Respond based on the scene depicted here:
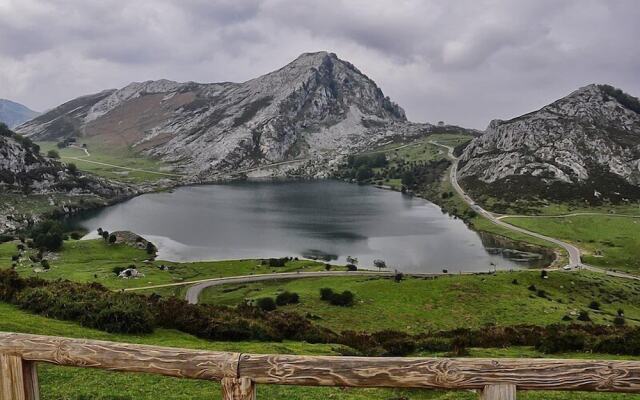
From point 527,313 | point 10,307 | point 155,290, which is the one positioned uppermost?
point 10,307

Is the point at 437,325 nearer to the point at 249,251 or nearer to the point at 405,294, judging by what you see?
the point at 405,294

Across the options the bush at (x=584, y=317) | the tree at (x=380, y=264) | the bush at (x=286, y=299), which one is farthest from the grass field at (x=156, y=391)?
the tree at (x=380, y=264)

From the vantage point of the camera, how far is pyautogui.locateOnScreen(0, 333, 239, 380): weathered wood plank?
7055 mm

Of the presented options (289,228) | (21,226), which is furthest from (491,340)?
(21,226)

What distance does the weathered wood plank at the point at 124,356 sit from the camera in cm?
705

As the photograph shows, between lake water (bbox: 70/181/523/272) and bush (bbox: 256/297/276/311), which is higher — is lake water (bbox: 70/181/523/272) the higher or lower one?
the higher one

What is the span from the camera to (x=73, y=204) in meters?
196

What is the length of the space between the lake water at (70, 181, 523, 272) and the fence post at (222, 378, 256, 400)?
103262 millimetres

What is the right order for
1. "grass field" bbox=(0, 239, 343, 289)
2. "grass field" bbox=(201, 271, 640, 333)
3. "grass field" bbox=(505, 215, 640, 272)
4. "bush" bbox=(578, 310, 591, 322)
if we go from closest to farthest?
"grass field" bbox=(201, 271, 640, 333) → "bush" bbox=(578, 310, 591, 322) → "grass field" bbox=(0, 239, 343, 289) → "grass field" bbox=(505, 215, 640, 272)

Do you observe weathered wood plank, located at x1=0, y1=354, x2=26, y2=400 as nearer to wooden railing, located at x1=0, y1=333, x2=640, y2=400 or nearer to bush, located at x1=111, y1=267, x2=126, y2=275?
wooden railing, located at x1=0, y1=333, x2=640, y2=400

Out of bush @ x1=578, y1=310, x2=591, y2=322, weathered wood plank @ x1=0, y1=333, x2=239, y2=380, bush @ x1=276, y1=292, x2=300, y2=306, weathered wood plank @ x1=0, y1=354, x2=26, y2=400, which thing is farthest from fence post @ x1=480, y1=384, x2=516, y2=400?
bush @ x1=578, y1=310, x2=591, y2=322

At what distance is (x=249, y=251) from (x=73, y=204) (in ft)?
376

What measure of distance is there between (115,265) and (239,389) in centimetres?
10110

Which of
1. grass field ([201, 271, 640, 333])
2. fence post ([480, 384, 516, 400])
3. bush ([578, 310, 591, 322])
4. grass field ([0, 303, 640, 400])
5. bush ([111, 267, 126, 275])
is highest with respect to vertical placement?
fence post ([480, 384, 516, 400])
